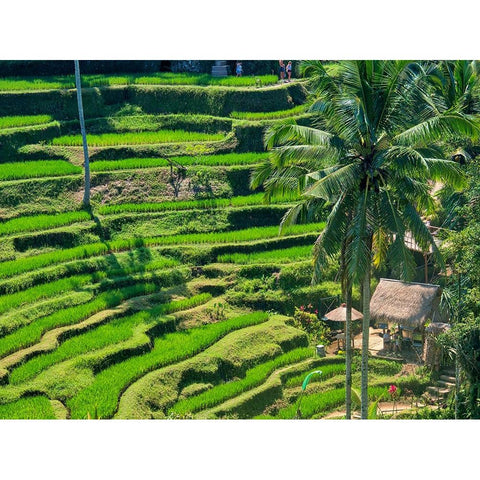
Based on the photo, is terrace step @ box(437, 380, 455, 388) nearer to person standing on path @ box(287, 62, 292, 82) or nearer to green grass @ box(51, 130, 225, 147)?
green grass @ box(51, 130, 225, 147)

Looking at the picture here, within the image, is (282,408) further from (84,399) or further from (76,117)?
(76,117)

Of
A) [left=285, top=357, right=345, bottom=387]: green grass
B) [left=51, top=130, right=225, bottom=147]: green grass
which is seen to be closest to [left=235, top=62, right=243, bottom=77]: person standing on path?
[left=51, top=130, right=225, bottom=147]: green grass

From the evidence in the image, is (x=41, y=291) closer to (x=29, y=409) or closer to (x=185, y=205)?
(x=29, y=409)

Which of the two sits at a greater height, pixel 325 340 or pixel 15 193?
pixel 15 193

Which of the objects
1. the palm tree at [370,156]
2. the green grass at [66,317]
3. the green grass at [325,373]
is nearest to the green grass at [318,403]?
the green grass at [325,373]

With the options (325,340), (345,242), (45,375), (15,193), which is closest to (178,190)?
(15,193)

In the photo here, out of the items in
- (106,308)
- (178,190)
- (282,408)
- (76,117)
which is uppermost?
(76,117)

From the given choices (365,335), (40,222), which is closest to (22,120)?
(40,222)
